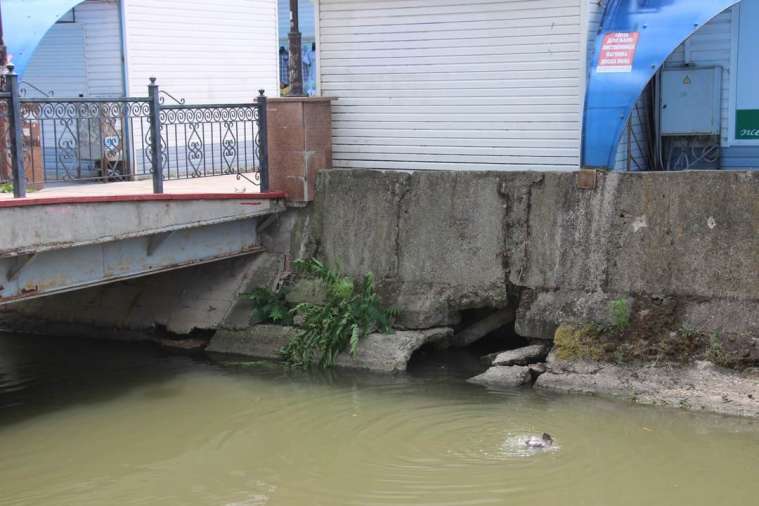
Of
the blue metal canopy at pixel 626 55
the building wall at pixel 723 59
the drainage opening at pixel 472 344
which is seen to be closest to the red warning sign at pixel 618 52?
the blue metal canopy at pixel 626 55

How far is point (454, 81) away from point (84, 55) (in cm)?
604

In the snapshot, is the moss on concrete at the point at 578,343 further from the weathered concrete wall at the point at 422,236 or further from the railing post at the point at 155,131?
the railing post at the point at 155,131

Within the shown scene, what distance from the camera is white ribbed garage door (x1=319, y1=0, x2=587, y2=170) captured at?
37.2 ft

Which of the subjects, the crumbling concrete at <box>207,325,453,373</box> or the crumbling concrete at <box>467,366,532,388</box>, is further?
the crumbling concrete at <box>207,325,453,373</box>

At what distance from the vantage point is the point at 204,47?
16.1 metres

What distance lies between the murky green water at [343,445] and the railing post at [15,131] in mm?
2403

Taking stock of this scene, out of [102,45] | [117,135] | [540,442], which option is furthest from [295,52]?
[540,442]

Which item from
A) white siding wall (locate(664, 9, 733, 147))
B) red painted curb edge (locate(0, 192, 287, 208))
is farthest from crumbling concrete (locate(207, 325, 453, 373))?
white siding wall (locate(664, 9, 733, 147))

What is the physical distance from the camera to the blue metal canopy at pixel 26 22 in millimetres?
13234

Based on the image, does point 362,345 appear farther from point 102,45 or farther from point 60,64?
point 60,64

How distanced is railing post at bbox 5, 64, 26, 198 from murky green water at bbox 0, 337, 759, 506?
2403mm

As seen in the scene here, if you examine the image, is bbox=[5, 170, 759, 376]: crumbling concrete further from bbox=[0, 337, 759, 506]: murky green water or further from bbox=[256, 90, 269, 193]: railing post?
bbox=[0, 337, 759, 506]: murky green water

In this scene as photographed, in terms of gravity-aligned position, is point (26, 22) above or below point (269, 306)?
above

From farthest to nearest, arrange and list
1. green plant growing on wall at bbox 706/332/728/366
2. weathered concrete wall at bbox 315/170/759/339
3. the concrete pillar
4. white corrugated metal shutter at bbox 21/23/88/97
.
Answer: white corrugated metal shutter at bbox 21/23/88/97
the concrete pillar
weathered concrete wall at bbox 315/170/759/339
green plant growing on wall at bbox 706/332/728/366
